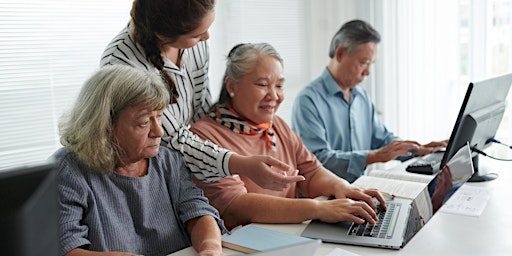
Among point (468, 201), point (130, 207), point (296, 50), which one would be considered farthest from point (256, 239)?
Result: point (296, 50)

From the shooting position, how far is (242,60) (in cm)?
223

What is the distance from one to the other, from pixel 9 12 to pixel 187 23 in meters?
0.96

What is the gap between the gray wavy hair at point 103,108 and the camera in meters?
1.61

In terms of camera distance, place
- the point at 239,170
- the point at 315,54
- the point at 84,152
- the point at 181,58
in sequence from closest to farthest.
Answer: the point at 84,152, the point at 239,170, the point at 181,58, the point at 315,54

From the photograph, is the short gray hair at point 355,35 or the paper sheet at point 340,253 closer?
the paper sheet at point 340,253

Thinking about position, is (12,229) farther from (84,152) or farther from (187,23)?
(187,23)

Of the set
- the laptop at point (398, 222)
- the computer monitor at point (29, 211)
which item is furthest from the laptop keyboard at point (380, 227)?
the computer monitor at point (29, 211)

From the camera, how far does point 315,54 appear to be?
4051 mm

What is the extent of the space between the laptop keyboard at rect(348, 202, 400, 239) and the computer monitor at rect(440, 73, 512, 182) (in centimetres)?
37

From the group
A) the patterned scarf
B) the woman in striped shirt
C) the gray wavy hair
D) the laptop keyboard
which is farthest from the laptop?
the gray wavy hair

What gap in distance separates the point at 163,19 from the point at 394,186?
1048 mm

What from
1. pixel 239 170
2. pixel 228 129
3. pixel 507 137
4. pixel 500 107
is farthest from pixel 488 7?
pixel 239 170

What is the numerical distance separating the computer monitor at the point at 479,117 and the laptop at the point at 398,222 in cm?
7

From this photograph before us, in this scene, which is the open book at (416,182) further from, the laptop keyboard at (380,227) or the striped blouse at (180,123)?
the striped blouse at (180,123)
